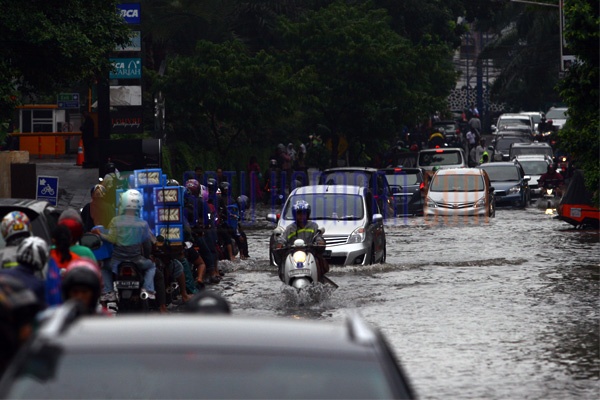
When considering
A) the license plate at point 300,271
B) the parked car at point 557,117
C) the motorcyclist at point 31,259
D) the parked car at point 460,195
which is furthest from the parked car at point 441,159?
the motorcyclist at point 31,259

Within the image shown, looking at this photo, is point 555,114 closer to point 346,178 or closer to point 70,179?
point 346,178

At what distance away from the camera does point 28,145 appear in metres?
51.8

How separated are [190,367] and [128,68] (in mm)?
24856

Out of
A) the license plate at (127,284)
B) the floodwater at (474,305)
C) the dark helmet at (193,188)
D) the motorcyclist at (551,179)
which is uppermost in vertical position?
the dark helmet at (193,188)

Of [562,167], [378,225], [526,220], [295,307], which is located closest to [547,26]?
[562,167]

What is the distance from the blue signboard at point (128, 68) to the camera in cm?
2917

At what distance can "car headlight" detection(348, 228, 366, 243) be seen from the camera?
75.8 ft

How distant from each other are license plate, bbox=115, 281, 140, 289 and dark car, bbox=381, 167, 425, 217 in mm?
24862

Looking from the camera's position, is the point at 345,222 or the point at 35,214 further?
the point at 345,222

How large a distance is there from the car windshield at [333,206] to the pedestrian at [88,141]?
651 inches

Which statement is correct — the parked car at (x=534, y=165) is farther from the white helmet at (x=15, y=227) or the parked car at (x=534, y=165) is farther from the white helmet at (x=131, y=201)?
the white helmet at (x=15, y=227)

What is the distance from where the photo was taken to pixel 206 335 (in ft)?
16.3

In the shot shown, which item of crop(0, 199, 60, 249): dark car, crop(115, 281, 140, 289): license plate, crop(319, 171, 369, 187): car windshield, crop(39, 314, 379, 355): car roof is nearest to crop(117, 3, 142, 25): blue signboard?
crop(319, 171, 369, 187): car windshield

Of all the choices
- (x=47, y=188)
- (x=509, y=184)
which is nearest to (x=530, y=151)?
(x=509, y=184)
